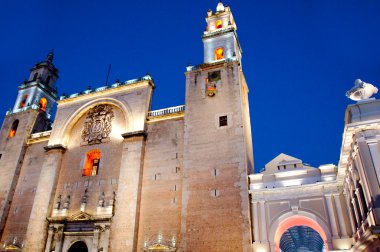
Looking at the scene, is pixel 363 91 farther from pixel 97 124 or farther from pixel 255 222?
pixel 97 124

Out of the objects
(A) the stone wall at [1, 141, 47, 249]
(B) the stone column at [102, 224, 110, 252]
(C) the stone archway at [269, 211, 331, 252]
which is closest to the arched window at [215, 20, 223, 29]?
(C) the stone archway at [269, 211, 331, 252]

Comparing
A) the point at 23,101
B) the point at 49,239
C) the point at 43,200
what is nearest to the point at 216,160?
the point at 49,239

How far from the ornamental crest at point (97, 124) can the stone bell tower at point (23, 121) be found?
7.86 m

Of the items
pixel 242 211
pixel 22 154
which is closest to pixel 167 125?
pixel 242 211

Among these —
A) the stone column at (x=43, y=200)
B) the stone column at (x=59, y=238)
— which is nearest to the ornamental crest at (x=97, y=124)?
the stone column at (x=43, y=200)

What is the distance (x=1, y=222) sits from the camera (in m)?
28.9

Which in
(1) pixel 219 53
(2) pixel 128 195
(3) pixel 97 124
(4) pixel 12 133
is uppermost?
(1) pixel 219 53

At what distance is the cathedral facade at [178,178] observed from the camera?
1853cm

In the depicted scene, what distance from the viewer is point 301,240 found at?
104 feet

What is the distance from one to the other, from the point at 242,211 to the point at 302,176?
4.68 meters

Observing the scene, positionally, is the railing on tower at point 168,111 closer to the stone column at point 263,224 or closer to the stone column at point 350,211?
the stone column at point 263,224

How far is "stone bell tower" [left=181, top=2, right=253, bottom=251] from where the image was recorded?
2080cm

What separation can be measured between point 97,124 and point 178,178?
434 inches

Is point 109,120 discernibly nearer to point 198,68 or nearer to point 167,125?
point 167,125
